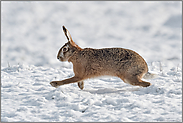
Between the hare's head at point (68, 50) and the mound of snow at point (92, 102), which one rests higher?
the hare's head at point (68, 50)

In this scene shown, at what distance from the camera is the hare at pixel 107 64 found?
5398 millimetres

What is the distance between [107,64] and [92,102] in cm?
116

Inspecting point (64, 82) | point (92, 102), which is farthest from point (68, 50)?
point (92, 102)

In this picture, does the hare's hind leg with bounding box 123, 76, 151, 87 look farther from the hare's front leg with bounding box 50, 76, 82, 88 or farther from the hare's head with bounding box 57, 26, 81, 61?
the hare's head with bounding box 57, 26, 81, 61

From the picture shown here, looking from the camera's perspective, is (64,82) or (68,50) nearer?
(64,82)

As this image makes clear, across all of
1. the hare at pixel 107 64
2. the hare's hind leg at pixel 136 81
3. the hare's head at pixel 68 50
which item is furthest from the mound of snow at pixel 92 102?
the hare's head at pixel 68 50

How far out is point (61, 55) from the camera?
5.85 meters

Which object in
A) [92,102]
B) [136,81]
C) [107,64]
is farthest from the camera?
[107,64]

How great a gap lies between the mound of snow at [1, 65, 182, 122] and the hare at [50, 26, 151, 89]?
243mm

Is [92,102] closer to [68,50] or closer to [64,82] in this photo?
[64,82]

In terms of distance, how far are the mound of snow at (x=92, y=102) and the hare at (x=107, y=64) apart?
243 millimetres

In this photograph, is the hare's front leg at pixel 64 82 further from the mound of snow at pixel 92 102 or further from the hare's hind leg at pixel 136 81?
the hare's hind leg at pixel 136 81

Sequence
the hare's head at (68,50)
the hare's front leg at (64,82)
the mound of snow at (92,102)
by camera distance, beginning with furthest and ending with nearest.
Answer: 1. the hare's head at (68,50)
2. the hare's front leg at (64,82)
3. the mound of snow at (92,102)

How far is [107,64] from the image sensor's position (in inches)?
216
